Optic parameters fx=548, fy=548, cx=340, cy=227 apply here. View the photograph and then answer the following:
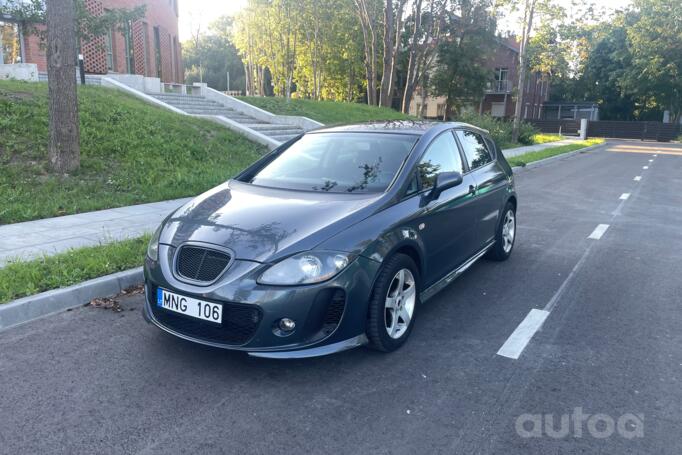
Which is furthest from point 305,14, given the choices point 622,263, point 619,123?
point 622,263

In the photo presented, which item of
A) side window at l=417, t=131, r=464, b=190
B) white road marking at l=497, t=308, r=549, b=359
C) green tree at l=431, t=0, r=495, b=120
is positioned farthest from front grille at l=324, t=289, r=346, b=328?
green tree at l=431, t=0, r=495, b=120

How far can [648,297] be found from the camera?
17.5 feet

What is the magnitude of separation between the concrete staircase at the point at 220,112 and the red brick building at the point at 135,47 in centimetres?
268

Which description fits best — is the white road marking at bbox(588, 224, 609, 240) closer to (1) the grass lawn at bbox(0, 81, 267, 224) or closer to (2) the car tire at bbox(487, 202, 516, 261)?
(2) the car tire at bbox(487, 202, 516, 261)

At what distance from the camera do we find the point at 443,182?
4.55 metres

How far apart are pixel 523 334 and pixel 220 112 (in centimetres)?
1604

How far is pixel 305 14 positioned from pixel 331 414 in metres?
38.1

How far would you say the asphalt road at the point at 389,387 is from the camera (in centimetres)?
296

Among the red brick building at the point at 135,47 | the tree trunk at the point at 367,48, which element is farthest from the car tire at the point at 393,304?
the tree trunk at the point at 367,48

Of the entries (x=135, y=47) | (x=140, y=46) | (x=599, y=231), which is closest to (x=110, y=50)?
(x=135, y=47)

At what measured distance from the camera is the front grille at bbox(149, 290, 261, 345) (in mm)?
3461

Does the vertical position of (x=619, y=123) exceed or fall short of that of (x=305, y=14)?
it falls short

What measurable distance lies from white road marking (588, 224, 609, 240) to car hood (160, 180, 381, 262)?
201 inches

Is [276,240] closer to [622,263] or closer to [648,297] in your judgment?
[648,297]
